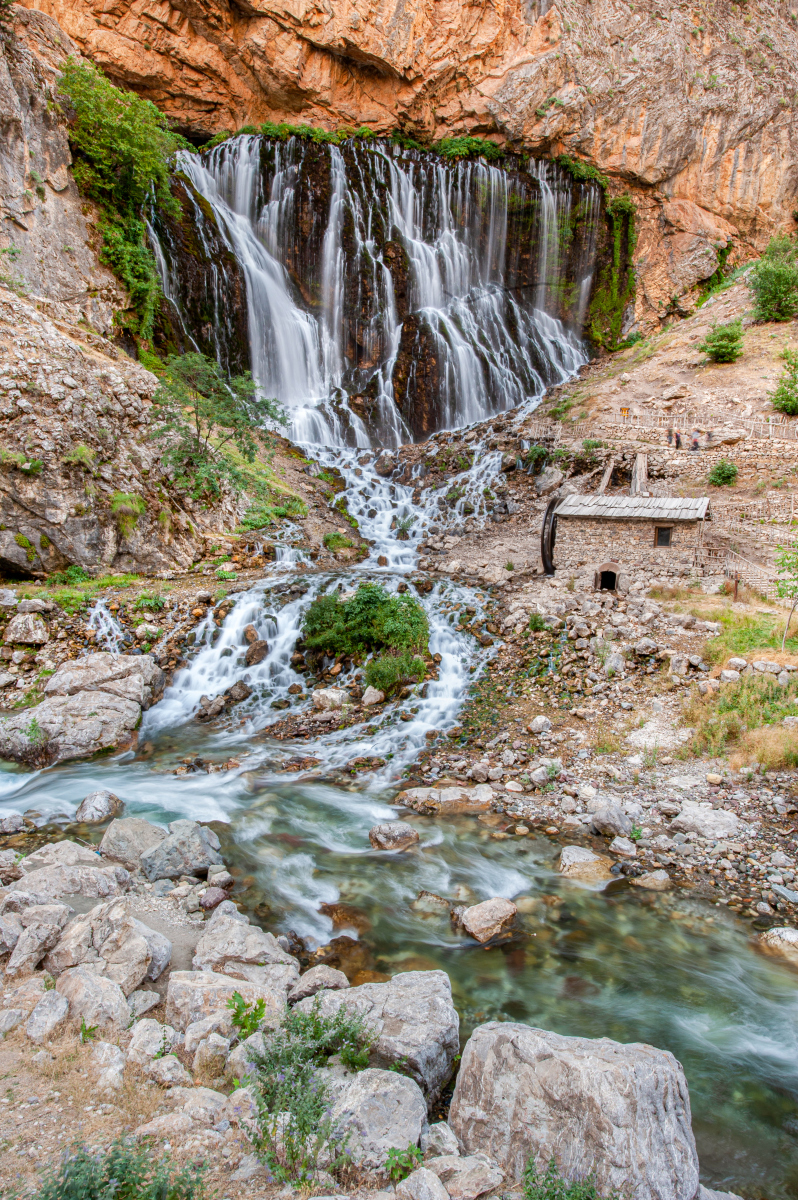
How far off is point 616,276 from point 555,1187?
39.5 meters

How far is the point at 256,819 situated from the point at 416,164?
35.0m

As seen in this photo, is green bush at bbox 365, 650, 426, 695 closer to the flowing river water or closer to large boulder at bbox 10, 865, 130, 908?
the flowing river water

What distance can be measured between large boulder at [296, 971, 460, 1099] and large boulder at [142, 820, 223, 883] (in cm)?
256

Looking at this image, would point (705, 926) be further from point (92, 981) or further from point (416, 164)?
point (416, 164)

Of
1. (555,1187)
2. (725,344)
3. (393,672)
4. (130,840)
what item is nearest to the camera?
(555,1187)

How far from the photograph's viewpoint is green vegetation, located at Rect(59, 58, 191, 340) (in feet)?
62.1

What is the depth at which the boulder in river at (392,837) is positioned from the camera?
7.95m

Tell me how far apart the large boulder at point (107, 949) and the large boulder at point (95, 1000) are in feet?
0.46

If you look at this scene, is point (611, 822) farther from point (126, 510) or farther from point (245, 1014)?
point (126, 510)

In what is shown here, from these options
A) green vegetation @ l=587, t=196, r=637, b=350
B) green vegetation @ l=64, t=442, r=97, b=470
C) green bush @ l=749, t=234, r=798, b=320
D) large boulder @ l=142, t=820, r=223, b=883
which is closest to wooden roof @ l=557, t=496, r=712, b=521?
large boulder @ l=142, t=820, r=223, b=883

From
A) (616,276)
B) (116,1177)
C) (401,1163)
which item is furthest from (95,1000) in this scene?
(616,276)

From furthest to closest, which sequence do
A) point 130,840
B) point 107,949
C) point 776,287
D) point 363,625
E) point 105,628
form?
point 776,287, point 363,625, point 105,628, point 130,840, point 107,949

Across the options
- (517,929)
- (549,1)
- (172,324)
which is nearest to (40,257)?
(172,324)

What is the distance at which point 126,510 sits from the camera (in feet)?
49.2
